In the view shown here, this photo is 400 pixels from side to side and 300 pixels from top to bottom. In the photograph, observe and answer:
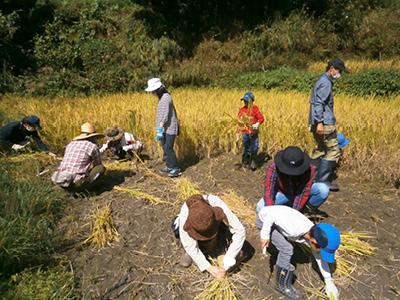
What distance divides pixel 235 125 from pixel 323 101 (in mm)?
1479

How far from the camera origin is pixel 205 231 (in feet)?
6.02

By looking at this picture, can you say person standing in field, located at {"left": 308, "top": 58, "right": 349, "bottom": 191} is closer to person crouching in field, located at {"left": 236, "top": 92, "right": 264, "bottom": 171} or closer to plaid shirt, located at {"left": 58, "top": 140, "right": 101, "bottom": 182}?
person crouching in field, located at {"left": 236, "top": 92, "right": 264, "bottom": 171}

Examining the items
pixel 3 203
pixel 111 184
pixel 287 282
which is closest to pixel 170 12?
pixel 111 184

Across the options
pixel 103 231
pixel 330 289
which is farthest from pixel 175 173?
pixel 330 289

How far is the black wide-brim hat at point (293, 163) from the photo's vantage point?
1935mm

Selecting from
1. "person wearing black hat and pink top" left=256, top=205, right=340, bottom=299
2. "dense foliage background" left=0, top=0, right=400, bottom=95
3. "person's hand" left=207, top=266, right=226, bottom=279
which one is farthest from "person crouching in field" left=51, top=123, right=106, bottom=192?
"dense foliage background" left=0, top=0, right=400, bottom=95

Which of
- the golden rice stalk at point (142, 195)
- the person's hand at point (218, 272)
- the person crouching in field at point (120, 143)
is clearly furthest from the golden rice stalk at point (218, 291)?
the person crouching in field at point (120, 143)

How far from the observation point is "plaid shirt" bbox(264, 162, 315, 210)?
2.12 m

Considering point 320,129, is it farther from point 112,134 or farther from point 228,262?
point 112,134

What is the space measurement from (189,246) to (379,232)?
75.5 inches

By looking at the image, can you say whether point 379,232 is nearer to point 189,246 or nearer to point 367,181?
point 367,181

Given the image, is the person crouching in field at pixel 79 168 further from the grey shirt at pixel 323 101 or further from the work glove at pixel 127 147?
the grey shirt at pixel 323 101

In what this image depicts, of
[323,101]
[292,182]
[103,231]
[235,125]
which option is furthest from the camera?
[235,125]

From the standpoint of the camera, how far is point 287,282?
194 centimetres
